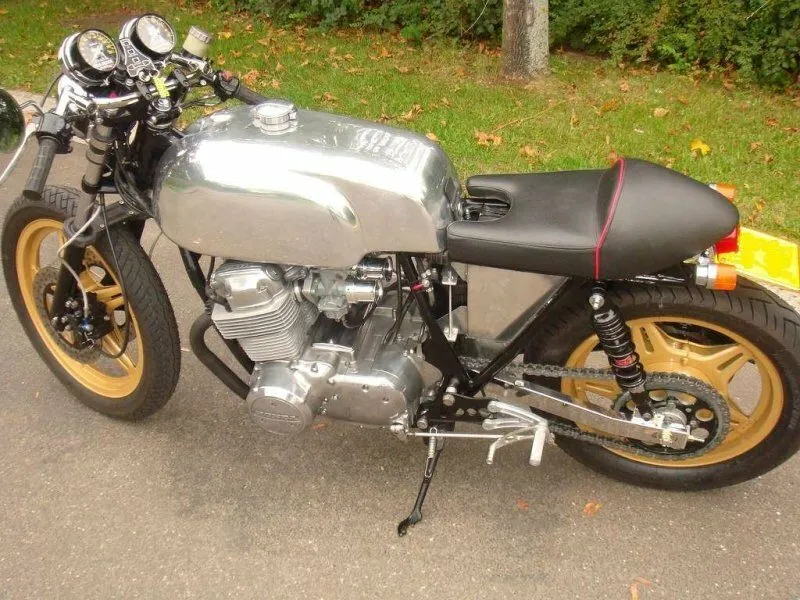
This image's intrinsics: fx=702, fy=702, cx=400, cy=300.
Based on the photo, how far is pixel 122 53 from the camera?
2000mm

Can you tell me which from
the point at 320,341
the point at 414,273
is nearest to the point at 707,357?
the point at 414,273

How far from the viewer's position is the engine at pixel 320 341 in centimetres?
206

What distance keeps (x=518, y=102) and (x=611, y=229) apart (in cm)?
382

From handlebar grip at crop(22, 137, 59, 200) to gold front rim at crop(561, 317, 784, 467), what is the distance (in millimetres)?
1613

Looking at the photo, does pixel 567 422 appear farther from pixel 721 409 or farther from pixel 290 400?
pixel 290 400

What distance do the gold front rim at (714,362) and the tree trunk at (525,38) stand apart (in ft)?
12.6

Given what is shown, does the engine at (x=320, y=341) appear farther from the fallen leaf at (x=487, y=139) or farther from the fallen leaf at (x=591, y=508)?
the fallen leaf at (x=487, y=139)

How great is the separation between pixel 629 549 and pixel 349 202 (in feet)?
4.76

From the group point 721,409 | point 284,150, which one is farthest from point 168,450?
point 721,409

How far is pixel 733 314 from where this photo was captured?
1.92 metres

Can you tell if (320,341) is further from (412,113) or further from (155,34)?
(412,113)

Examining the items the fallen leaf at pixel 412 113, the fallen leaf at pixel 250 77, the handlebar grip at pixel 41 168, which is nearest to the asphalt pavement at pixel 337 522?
the handlebar grip at pixel 41 168

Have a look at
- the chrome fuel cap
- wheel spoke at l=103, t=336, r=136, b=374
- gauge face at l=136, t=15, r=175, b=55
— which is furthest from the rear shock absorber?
wheel spoke at l=103, t=336, r=136, b=374

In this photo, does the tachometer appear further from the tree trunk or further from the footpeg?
the tree trunk
